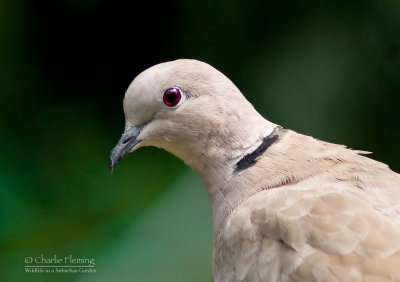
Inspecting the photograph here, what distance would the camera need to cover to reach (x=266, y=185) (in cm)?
218

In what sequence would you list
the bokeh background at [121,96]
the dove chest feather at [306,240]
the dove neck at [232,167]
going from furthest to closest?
the bokeh background at [121,96]
the dove neck at [232,167]
the dove chest feather at [306,240]

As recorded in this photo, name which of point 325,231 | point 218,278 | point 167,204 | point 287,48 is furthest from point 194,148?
point 287,48

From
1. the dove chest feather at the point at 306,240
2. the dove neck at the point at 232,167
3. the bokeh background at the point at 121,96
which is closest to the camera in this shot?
the dove chest feather at the point at 306,240

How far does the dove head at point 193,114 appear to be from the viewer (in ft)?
7.47

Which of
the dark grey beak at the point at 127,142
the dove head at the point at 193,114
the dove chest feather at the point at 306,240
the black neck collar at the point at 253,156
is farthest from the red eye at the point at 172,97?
the dove chest feather at the point at 306,240

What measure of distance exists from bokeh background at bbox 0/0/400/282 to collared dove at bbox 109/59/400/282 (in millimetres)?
1309

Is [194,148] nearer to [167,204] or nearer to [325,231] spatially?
[325,231]

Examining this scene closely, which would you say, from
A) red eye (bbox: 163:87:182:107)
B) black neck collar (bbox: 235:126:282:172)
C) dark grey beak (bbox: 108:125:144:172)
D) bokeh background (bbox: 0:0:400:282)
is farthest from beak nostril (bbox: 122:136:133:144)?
bokeh background (bbox: 0:0:400:282)

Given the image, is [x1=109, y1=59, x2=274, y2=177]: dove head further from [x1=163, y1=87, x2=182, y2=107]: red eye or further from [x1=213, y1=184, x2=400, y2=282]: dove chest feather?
[x1=213, y1=184, x2=400, y2=282]: dove chest feather

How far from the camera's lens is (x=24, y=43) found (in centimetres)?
380

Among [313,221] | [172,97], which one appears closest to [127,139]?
[172,97]

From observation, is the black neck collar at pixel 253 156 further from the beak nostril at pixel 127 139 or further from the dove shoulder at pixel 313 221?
the beak nostril at pixel 127 139

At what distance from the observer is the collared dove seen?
1852mm

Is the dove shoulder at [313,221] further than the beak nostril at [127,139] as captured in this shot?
No
